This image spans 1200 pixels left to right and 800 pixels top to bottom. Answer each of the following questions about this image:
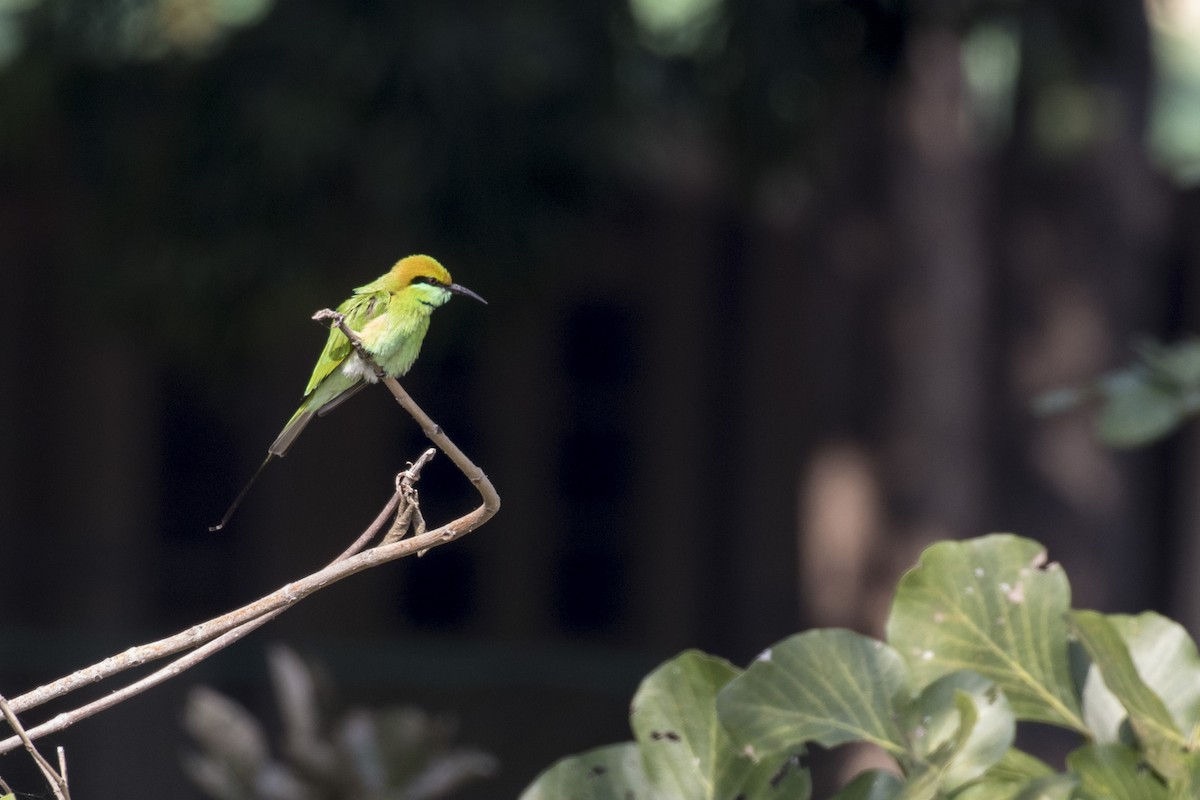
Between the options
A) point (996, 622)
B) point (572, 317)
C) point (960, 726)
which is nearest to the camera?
point (960, 726)

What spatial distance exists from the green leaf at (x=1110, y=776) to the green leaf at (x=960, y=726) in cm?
4

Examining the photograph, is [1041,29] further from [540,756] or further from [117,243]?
[540,756]

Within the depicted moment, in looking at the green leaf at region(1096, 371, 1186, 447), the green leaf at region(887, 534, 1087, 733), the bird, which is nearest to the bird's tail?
the bird

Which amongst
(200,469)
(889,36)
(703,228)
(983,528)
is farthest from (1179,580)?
(200,469)

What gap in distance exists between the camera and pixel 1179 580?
5.30 metres

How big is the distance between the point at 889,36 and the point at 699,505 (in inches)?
104

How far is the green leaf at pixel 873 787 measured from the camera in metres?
0.94

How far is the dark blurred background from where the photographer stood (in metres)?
3.56

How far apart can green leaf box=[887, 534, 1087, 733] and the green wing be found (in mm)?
617

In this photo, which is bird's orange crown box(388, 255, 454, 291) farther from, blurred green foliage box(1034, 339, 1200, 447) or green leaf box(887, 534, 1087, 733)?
blurred green foliage box(1034, 339, 1200, 447)

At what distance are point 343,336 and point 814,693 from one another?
66 cm

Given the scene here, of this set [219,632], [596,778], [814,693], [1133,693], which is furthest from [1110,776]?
[219,632]

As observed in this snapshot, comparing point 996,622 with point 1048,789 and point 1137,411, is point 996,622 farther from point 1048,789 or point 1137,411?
point 1137,411

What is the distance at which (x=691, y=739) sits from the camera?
1044mm
